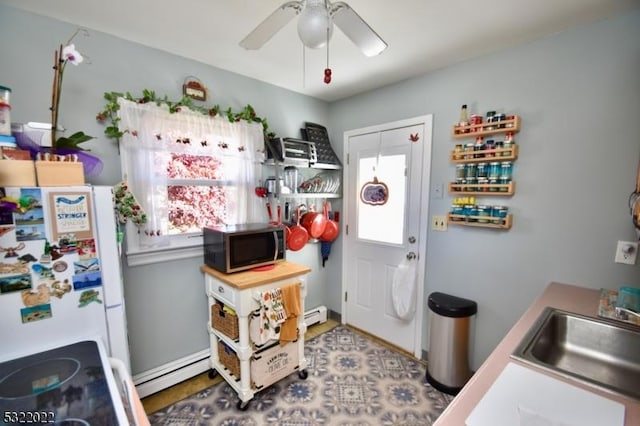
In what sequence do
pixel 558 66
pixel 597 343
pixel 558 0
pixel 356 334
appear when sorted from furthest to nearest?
pixel 356 334 → pixel 558 66 → pixel 558 0 → pixel 597 343

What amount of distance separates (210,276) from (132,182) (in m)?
0.83

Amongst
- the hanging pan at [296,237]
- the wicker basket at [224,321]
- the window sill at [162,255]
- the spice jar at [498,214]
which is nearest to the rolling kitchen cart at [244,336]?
the wicker basket at [224,321]

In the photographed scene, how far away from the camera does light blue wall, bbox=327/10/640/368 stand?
4.97 ft

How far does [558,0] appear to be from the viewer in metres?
1.36

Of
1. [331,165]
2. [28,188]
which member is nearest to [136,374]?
[28,188]

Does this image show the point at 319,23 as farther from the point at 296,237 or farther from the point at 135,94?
the point at 296,237

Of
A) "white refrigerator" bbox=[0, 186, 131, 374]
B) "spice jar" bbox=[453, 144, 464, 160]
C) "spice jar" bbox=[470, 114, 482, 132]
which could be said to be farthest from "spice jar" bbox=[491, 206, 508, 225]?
"white refrigerator" bbox=[0, 186, 131, 374]

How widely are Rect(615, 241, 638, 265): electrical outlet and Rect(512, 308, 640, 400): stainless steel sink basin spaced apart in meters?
0.51

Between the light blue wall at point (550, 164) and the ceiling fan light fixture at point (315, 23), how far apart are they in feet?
4.67

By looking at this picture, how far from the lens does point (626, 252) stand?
1.51m

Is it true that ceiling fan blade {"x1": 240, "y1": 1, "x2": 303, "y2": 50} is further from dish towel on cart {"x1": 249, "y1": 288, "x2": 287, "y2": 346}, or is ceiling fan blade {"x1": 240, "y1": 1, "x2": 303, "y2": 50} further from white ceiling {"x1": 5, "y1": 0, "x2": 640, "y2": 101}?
dish towel on cart {"x1": 249, "y1": 288, "x2": 287, "y2": 346}

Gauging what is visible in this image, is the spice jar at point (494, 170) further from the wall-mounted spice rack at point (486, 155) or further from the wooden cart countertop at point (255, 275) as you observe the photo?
the wooden cart countertop at point (255, 275)

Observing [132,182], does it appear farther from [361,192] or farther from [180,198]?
[361,192]

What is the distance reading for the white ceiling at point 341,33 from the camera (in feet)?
4.64
